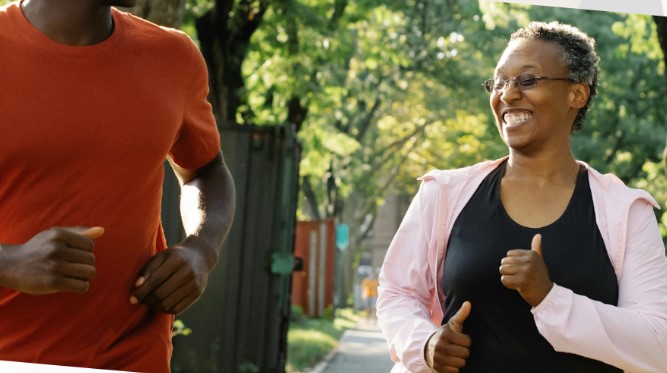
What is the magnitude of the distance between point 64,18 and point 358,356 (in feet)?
54.9

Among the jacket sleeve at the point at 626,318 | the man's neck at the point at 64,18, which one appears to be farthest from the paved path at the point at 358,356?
the man's neck at the point at 64,18

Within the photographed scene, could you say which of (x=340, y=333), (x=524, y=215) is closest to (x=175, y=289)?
(x=524, y=215)

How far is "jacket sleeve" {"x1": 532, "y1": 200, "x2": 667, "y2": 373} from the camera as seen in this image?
2.71m

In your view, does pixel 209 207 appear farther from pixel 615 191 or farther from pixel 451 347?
pixel 615 191

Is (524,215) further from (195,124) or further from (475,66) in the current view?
(475,66)

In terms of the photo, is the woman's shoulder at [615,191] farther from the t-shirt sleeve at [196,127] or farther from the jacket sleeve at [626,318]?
the t-shirt sleeve at [196,127]

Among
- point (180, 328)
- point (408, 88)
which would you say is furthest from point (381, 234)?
point (180, 328)

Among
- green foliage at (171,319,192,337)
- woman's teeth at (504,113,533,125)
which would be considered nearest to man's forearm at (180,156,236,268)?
woman's teeth at (504,113,533,125)

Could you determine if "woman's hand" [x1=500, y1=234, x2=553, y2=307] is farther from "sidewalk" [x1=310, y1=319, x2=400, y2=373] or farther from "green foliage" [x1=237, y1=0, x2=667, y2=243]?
"sidewalk" [x1=310, y1=319, x2=400, y2=373]

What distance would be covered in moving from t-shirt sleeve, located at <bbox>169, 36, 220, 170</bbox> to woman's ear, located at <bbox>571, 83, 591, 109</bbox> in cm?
94

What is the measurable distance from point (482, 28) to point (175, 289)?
2296 cm

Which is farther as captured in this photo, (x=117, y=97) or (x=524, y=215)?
(x=524, y=215)

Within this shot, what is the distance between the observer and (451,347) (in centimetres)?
277

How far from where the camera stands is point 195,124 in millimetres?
2768
